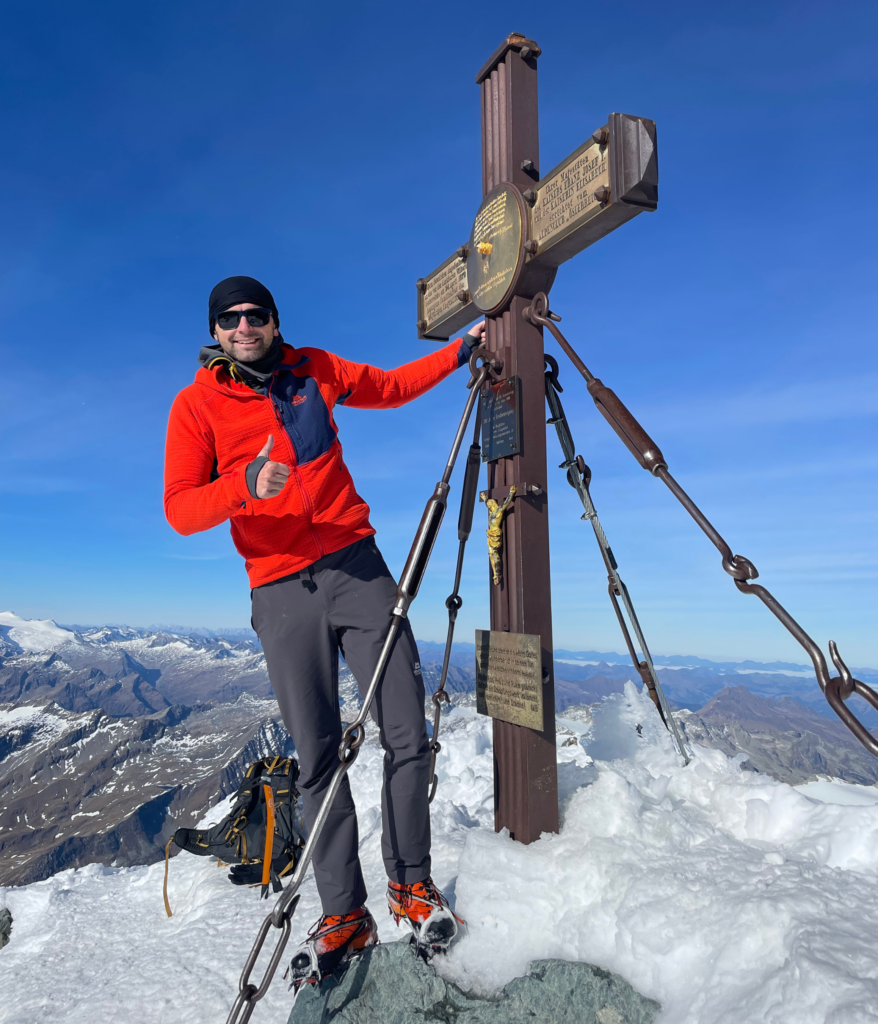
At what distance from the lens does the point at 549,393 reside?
4.80 metres

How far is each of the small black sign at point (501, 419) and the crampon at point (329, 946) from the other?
119 inches

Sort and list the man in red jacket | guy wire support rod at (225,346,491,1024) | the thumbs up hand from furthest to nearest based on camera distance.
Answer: the man in red jacket < the thumbs up hand < guy wire support rod at (225,346,491,1024)

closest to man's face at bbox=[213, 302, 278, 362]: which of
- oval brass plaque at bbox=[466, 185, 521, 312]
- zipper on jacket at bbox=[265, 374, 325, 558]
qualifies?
zipper on jacket at bbox=[265, 374, 325, 558]

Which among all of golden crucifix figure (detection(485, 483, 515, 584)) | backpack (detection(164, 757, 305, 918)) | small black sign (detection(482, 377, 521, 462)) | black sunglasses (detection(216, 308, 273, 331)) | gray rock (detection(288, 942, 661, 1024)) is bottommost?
backpack (detection(164, 757, 305, 918))

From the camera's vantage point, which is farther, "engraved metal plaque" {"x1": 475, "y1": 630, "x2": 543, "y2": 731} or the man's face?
"engraved metal plaque" {"x1": 475, "y1": 630, "x2": 543, "y2": 731}

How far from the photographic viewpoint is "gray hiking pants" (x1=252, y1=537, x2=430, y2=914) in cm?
369

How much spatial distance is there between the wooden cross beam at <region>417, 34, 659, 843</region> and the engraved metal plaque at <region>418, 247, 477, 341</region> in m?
0.30

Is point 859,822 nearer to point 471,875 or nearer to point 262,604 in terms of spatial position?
point 471,875

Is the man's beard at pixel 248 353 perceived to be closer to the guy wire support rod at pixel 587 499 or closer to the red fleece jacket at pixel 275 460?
the red fleece jacket at pixel 275 460

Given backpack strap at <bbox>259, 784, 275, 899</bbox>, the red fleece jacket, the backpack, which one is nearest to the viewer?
the red fleece jacket

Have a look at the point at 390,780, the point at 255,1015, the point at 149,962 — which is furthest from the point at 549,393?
the point at 149,962

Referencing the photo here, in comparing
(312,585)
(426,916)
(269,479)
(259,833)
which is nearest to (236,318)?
(269,479)

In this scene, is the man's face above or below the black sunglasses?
below

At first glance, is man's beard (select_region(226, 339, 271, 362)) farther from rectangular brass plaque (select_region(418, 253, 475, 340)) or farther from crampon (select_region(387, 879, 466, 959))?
crampon (select_region(387, 879, 466, 959))
